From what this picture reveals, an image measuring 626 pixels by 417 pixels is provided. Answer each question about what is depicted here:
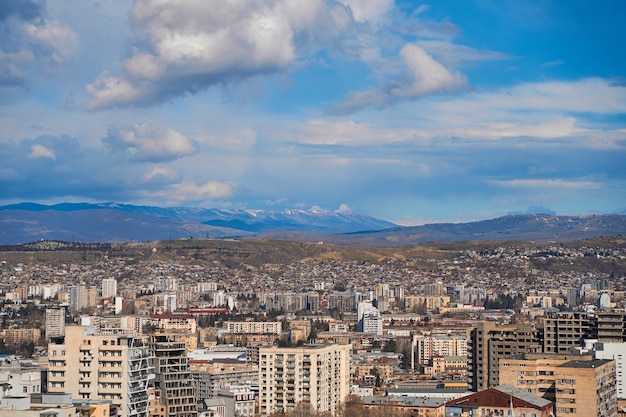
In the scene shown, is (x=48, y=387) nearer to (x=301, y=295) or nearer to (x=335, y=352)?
(x=335, y=352)

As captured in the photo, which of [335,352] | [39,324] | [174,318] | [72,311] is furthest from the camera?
[72,311]

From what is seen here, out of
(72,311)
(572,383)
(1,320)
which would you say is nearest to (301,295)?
(72,311)

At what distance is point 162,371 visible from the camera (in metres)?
54.8

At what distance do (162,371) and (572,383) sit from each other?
17.4 meters

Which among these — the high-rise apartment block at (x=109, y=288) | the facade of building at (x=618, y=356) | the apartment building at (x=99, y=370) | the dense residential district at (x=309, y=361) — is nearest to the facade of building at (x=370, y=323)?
the dense residential district at (x=309, y=361)

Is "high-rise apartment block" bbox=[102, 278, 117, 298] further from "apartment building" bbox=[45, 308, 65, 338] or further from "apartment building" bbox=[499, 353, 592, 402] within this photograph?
"apartment building" bbox=[499, 353, 592, 402]

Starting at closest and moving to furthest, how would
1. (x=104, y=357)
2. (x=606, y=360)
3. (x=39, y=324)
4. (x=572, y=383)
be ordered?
(x=104, y=357) < (x=572, y=383) < (x=606, y=360) < (x=39, y=324)

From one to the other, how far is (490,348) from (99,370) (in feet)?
102

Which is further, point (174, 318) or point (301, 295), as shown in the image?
point (301, 295)

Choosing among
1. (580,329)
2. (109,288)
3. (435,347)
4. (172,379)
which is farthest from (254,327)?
(172,379)

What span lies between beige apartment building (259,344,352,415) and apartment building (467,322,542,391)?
12.7 m

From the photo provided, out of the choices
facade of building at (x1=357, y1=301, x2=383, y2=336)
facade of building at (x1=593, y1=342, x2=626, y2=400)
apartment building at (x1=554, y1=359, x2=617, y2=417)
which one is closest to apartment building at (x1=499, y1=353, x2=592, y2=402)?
apartment building at (x1=554, y1=359, x2=617, y2=417)

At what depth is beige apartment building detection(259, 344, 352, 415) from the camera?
204ft

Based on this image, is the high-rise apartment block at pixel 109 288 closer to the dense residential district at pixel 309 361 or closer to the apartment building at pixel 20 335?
the dense residential district at pixel 309 361
